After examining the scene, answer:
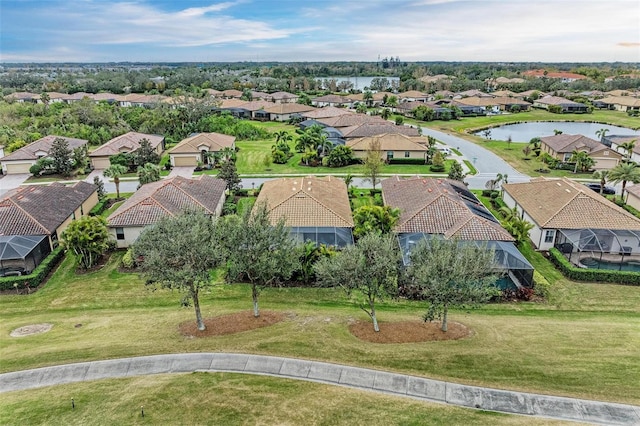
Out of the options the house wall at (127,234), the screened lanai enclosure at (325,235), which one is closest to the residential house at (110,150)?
the house wall at (127,234)

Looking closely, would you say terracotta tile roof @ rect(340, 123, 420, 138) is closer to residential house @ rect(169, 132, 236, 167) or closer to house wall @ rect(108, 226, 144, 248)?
residential house @ rect(169, 132, 236, 167)

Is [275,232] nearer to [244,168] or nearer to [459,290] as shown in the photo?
[459,290]

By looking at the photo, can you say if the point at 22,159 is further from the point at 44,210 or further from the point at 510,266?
the point at 510,266

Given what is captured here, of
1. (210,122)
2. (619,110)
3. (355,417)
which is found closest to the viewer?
(355,417)

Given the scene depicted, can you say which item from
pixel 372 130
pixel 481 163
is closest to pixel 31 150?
pixel 372 130

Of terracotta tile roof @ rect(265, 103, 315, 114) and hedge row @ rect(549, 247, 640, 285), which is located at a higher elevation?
terracotta tile roof @ rect(265, 103, 315, 114)

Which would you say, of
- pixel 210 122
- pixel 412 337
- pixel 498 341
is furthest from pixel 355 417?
pixel 210 122

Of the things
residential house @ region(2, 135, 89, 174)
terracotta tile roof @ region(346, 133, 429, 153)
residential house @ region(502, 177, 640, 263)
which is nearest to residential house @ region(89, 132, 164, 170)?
residential house @ region(2, 135, 89, 174)
